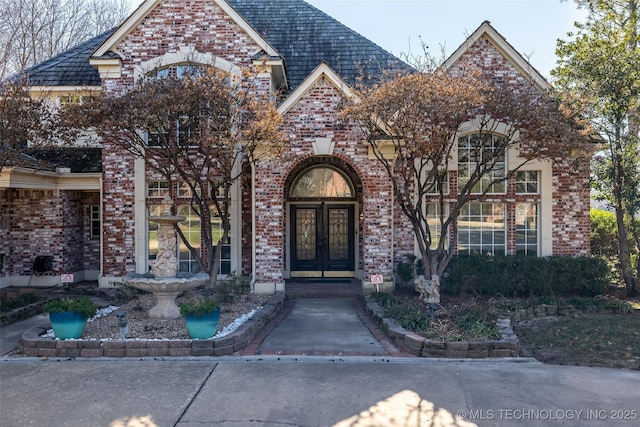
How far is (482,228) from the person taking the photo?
1282 centimetres

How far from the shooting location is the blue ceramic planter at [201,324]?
24.2 feet

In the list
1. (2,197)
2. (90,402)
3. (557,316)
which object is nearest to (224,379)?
(90,402)

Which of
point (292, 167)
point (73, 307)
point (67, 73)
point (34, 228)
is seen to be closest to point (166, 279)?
point (73, 307)

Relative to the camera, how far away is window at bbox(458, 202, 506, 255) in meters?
12.8

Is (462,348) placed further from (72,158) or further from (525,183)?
(72,158)

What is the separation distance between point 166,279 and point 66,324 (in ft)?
5.85

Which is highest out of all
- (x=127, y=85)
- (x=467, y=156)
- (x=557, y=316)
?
(x=127, y=85)

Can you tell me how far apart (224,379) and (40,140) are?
778 cm

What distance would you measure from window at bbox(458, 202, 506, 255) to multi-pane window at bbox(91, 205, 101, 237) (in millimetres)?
10538

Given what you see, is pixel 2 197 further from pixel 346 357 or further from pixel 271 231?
pixel 346 357

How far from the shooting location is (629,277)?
11875 mm

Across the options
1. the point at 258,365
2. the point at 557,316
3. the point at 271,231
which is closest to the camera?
the point at 258,365

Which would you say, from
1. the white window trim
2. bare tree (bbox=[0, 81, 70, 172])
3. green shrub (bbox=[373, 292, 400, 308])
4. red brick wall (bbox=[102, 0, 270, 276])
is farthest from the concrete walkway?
the white window trim

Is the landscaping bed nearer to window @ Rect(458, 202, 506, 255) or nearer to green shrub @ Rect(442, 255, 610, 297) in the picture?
green shrub @ Rect(442, 255, 610, 297)
